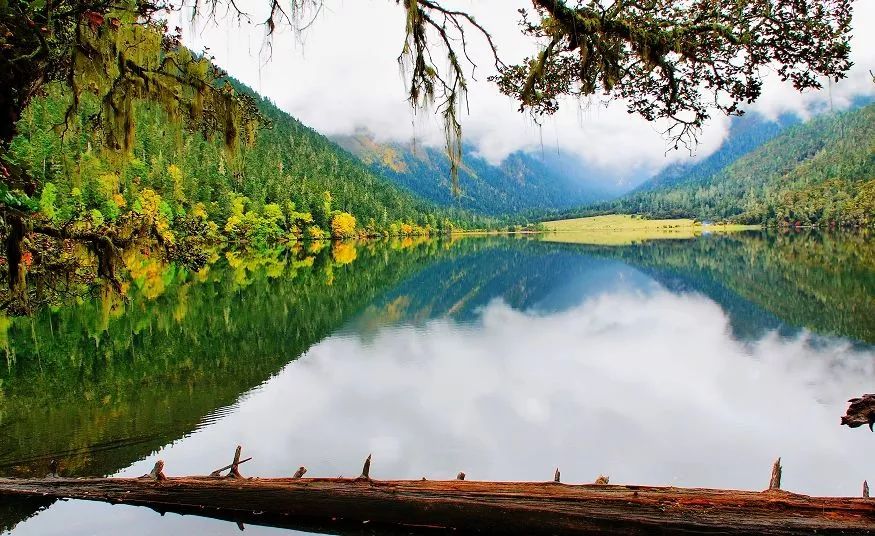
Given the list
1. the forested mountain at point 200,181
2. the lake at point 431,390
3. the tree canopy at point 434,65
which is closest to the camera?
the tree canopy at point 434,65

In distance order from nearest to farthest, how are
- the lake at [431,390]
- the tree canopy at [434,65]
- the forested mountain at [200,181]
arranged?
the tree canopy at [434,65]
the forested mountain at [200,181]
the lake at [431,390]

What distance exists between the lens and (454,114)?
509 cm

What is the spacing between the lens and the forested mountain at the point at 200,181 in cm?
718

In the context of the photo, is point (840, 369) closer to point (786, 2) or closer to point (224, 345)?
point (786, 2)

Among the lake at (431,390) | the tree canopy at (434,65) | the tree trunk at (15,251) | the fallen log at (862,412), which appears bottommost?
the lake at (431,390)

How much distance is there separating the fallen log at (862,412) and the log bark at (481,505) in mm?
1252

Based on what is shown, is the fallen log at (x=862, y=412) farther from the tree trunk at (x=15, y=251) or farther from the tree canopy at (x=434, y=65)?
the tree trunk at (x=15, y=251)

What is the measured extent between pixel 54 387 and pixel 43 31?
1272cm

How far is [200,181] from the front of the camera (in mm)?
86250

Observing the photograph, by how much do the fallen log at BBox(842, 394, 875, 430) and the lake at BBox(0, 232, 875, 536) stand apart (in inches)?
201

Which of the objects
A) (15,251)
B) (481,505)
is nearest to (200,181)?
(15,251)

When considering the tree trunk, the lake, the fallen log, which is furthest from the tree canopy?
the lake

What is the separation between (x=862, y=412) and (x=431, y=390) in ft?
39.2

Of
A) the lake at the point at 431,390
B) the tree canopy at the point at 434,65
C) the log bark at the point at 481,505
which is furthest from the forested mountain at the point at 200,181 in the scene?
the lake at the point at 431,390
